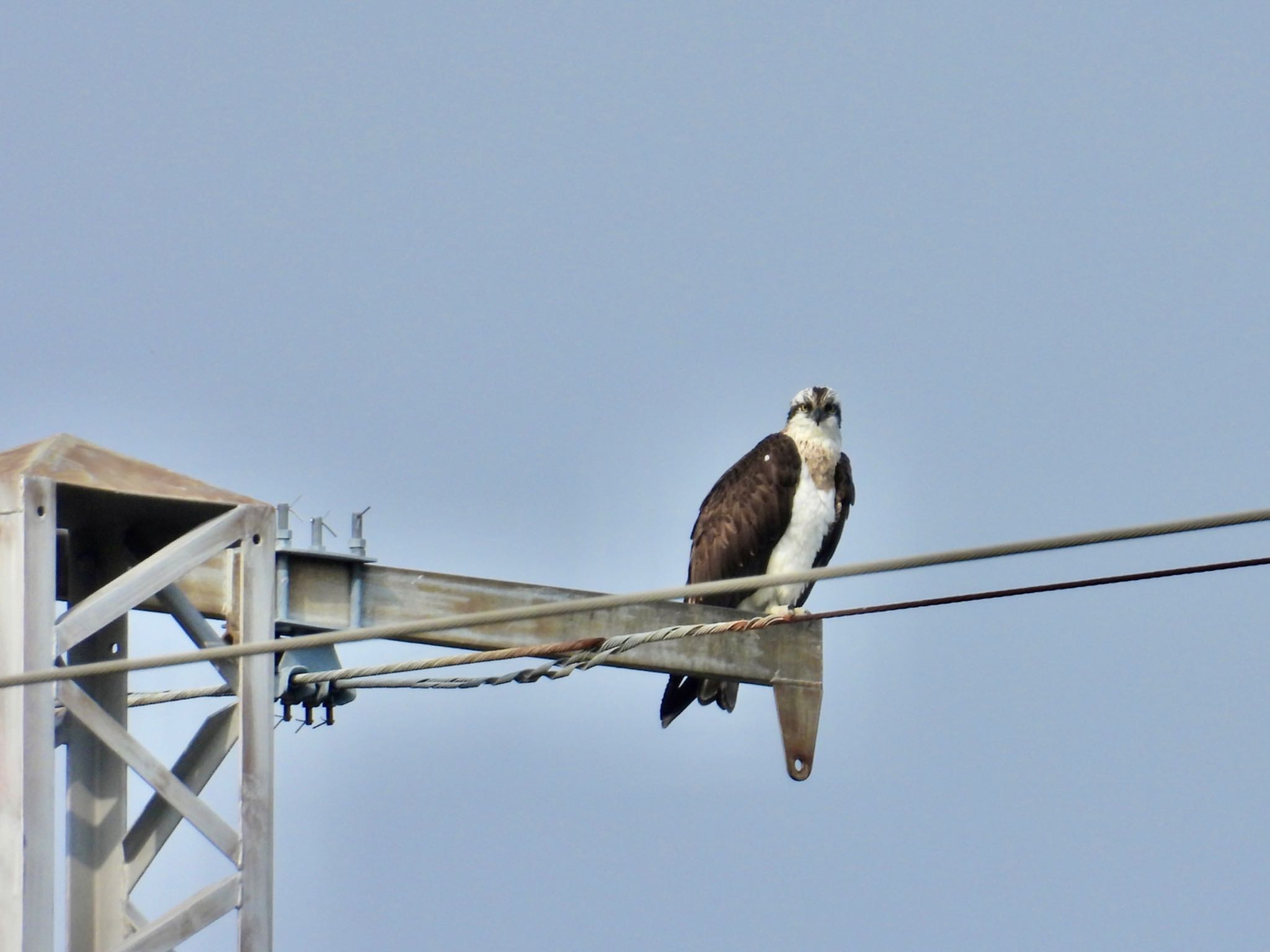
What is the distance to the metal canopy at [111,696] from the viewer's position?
4809 millimetres

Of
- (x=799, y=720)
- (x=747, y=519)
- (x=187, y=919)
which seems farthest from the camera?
(x=747, y=519)

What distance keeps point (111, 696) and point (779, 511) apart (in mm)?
5561

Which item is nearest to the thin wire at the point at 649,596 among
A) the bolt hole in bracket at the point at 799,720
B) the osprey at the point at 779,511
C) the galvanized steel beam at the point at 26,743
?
the galvanized steel beam at the point at 26,743

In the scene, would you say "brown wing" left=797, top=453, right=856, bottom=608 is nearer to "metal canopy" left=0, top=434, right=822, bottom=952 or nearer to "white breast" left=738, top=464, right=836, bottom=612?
"white breast" left=738, top=464, right=836, bottom=612

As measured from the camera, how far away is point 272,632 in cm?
546

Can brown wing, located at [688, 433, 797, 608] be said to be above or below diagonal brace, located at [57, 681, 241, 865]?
above

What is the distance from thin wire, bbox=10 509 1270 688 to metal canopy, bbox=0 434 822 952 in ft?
0.37

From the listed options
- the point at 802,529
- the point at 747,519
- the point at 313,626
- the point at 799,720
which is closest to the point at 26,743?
the point at 313,626

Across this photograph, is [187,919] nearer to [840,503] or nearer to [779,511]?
[779,511]

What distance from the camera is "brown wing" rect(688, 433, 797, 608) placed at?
34.6ft

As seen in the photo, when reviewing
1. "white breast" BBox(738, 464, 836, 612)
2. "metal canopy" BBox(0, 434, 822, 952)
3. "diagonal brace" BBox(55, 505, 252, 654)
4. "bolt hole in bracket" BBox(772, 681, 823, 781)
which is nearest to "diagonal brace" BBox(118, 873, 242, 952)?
"metal canopy" BBox(0, 434, 822, 952)

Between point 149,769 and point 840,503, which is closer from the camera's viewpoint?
point 149,769

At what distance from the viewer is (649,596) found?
4.94 metres

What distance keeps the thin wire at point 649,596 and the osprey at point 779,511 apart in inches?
201
